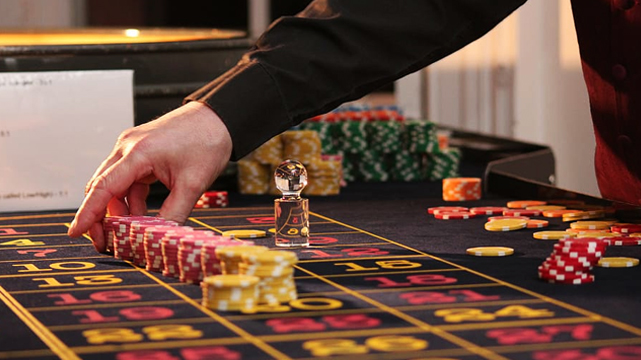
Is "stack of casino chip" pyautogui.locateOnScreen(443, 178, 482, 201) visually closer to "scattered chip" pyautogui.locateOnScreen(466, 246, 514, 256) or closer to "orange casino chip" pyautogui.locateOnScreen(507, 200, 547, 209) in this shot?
"orange casino chip" pyautogui.locateOnScreen(507, 200, 547, 209)

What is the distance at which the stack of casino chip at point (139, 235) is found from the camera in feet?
5.79

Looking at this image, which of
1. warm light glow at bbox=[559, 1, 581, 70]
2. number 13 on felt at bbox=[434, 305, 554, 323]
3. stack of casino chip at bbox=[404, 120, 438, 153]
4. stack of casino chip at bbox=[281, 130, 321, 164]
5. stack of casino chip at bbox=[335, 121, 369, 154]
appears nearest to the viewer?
number 13 on felt at bbox=[434, 305, 554, 323]

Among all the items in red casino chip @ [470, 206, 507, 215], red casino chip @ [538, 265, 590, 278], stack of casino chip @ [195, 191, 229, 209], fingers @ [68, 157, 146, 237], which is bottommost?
red casino chip @ [538, 265, 590, 278]

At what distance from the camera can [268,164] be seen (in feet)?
9.66

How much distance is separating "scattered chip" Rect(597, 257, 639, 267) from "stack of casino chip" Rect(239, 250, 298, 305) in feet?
1.61

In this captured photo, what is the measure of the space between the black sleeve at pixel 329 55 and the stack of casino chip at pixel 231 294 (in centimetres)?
56

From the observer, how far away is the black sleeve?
1907mm

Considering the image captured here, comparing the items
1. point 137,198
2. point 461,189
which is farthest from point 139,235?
point 461,189

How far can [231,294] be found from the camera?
4.57 feet

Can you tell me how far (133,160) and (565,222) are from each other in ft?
2.75

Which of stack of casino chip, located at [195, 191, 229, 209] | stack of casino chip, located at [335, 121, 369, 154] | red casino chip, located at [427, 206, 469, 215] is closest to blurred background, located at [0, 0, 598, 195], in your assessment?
stack of casino chip, located at [335, 121, 369, 154]

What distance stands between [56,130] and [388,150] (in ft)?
3.12

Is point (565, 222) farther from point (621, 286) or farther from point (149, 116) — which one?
point (149, 116)

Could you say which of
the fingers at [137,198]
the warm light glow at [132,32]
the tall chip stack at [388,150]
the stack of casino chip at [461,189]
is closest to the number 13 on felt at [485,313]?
the fingers at [137,198]
